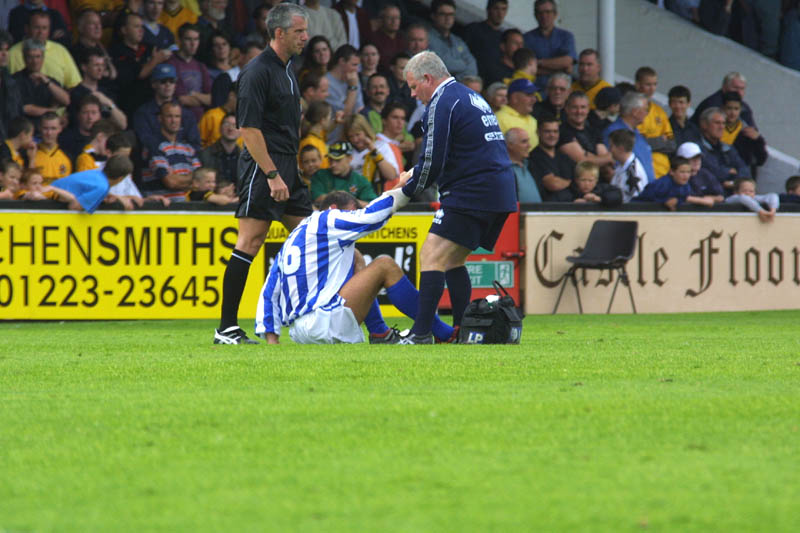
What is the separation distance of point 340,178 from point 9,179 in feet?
10.8

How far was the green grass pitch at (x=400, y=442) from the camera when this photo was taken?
351cm

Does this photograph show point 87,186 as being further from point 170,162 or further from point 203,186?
point 170,162

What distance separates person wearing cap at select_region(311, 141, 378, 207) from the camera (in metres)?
13.8

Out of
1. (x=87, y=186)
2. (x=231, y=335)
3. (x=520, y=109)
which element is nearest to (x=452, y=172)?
(x=231, y=335)

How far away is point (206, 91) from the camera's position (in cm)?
1532

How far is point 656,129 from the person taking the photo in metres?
17.5

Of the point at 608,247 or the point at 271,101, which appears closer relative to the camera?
the point at 271,101

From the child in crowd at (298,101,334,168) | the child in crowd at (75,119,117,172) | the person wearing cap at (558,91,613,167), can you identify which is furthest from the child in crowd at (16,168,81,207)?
the person wearing cap at (558,91,613,167)

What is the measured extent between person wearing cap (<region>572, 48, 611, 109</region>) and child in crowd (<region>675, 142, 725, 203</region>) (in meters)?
1.50

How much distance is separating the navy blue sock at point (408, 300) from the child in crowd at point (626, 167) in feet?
23.2

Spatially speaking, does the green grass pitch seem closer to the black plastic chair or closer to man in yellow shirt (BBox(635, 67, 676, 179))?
the black plastic chair

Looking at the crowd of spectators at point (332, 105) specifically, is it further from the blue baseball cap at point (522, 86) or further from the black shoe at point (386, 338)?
the black shoe at point (386, 338)

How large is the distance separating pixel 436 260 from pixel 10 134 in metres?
6.05

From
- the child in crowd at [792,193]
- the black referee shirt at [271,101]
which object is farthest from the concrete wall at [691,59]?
the black referee shirt at [271,101]
